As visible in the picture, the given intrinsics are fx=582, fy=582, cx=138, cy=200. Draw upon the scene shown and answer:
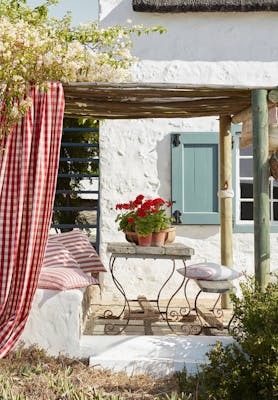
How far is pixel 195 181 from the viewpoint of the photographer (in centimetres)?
800

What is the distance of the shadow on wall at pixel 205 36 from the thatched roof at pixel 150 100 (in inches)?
85.2

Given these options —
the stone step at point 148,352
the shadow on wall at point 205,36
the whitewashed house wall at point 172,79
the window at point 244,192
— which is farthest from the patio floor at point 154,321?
the shadow on wall at point 205,36

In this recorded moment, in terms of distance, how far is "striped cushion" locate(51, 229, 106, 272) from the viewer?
20.1 ft

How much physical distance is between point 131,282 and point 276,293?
13.2 ft

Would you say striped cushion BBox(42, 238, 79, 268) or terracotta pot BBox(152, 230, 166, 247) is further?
terracotta pot BBox(152, 230, 166, 247)

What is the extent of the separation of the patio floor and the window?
1.45 meters

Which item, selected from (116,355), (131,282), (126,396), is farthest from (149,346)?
(131,282)

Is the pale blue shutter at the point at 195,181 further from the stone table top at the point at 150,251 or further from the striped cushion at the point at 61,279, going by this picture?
the striped cushion at the point at 61,279

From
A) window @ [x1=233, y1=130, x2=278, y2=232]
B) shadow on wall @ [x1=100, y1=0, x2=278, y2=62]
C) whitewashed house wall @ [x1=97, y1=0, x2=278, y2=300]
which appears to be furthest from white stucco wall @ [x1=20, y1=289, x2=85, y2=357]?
shadow on wall @ [x1=100, y1=0, x2=278, y2=62]

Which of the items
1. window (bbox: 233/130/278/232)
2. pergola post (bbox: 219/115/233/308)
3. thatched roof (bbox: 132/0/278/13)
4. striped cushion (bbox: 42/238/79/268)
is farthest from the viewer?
window (bbox: 233/130/278/232)

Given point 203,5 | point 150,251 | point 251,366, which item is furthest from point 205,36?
point 251,366

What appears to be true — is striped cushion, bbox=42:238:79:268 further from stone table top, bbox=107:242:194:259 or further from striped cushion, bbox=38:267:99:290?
stone table top, bbox=107:242:194:259

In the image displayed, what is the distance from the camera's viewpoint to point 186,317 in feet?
20.6

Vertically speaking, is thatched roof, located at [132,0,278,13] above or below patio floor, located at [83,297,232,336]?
above
